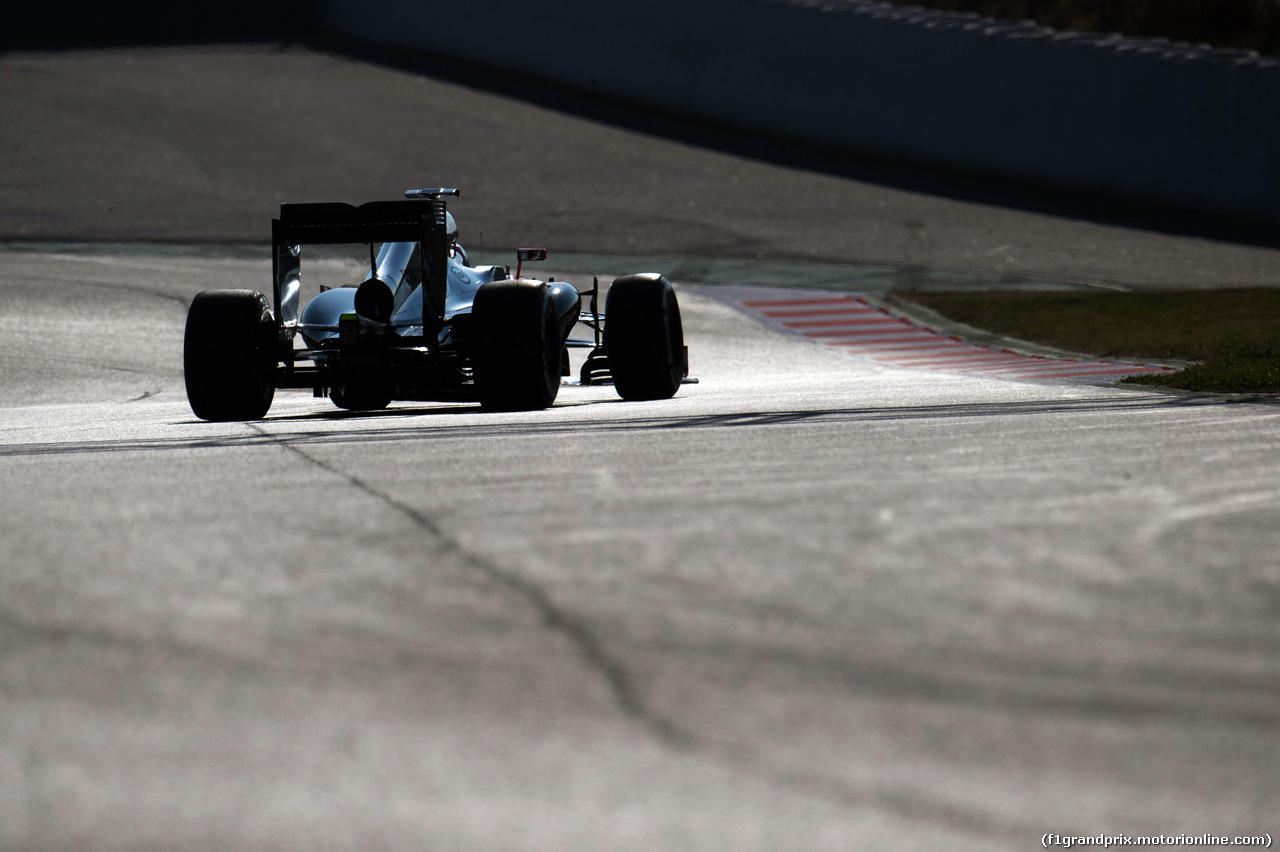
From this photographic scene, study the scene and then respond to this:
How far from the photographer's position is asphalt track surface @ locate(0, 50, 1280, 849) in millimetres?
2395

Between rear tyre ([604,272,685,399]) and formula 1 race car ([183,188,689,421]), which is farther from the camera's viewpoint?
rear tyre ([604,272,685,399])

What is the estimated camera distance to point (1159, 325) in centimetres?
1598

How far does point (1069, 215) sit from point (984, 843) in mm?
24832

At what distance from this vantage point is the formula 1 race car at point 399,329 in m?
8.77

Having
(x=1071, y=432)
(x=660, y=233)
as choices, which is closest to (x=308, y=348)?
(x=1071, y=432)

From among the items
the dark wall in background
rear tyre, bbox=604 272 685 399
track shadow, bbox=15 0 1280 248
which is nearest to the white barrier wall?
track shadow, bbox=15 0 1280 248

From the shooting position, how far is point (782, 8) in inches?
1175

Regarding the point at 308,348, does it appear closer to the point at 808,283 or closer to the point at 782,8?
the point at 808,283

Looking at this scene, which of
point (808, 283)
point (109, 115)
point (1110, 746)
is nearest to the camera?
point (1110, 746)

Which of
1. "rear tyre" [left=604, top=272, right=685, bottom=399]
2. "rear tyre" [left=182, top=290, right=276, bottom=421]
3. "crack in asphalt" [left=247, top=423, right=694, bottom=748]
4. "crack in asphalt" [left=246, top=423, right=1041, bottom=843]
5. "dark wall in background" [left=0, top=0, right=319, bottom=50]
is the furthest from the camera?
"dark wall in background" [left=0, top=0, right=319, bottom=50]

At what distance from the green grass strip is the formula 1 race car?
4044mm

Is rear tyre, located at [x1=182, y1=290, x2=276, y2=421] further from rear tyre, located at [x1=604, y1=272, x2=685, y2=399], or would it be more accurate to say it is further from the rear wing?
rear tyre, located at [x1=604, y1=272, x2=685, y2=399]

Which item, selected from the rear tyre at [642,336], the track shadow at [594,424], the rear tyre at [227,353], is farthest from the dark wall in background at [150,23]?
the track shadow at [594,424]

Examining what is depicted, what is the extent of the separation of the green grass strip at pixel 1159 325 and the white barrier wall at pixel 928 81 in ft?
25.9
